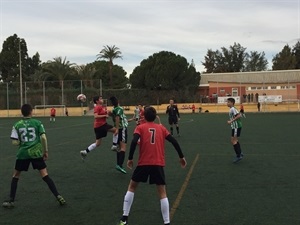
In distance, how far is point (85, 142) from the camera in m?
17.3

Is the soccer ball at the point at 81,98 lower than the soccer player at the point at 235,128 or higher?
higher

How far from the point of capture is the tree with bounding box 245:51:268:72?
346 ft

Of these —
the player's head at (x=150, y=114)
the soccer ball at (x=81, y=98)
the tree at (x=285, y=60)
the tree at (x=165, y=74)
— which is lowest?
the player's head at (x=150, y=114)

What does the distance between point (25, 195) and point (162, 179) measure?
344cm

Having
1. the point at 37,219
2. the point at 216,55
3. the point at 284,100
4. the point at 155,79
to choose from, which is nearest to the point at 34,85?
the point at 155,79

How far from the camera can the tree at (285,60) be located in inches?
3570

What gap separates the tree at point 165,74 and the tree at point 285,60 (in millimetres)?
34066

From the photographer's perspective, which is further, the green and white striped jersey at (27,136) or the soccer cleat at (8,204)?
the soccer cleat at (8,204)

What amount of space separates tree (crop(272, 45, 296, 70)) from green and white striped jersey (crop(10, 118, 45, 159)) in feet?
297

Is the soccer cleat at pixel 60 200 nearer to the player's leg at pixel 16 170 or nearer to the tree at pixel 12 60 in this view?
the player's leg at pixel 16 170

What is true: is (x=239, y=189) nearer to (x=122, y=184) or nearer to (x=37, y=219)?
(x=122, y=184)

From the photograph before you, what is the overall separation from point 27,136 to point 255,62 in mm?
104808

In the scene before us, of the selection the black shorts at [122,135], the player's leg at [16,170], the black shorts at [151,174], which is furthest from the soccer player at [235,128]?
the player's leg at [16,170]

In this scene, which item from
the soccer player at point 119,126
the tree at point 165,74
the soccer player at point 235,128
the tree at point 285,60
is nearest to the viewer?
the soccer player at point 119,126
